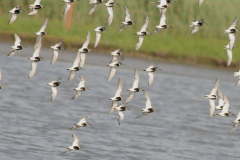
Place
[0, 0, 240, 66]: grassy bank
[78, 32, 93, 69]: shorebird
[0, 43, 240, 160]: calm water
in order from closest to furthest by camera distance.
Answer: [78, 32, 93, 69]: shorebird → [0, 43, 240, 160]: calm water → [0, 0, 240, 66]: grassy bank

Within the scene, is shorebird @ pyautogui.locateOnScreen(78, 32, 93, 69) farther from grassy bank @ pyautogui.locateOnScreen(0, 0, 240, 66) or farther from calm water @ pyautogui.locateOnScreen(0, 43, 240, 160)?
grassy bank @ pyautogui.locateOnScreen(0, 0, 240, 66)

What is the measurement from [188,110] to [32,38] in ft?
37.3

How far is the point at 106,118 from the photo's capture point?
20.5 meters

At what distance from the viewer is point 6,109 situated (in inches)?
784

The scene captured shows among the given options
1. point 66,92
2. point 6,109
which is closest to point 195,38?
point 66,92

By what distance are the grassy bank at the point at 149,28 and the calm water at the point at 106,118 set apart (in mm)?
2260

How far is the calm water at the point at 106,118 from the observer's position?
1641 centimetres

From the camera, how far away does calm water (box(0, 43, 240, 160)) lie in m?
16.4

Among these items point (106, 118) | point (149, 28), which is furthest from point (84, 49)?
point (149, 28)

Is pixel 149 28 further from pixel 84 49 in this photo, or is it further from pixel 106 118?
pixel 84 49

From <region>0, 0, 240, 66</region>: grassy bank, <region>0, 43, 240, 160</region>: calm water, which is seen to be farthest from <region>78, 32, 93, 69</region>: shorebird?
<region>0, 0, 240, 66</region>: grassy bank

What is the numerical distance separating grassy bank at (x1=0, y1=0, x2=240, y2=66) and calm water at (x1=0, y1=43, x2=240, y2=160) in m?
2.26

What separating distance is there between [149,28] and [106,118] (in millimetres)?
20026

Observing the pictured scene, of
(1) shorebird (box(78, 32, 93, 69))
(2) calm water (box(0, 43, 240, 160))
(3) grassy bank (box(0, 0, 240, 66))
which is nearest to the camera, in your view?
Answer: (1) shorebird (box(78, 32, 93, 69))
